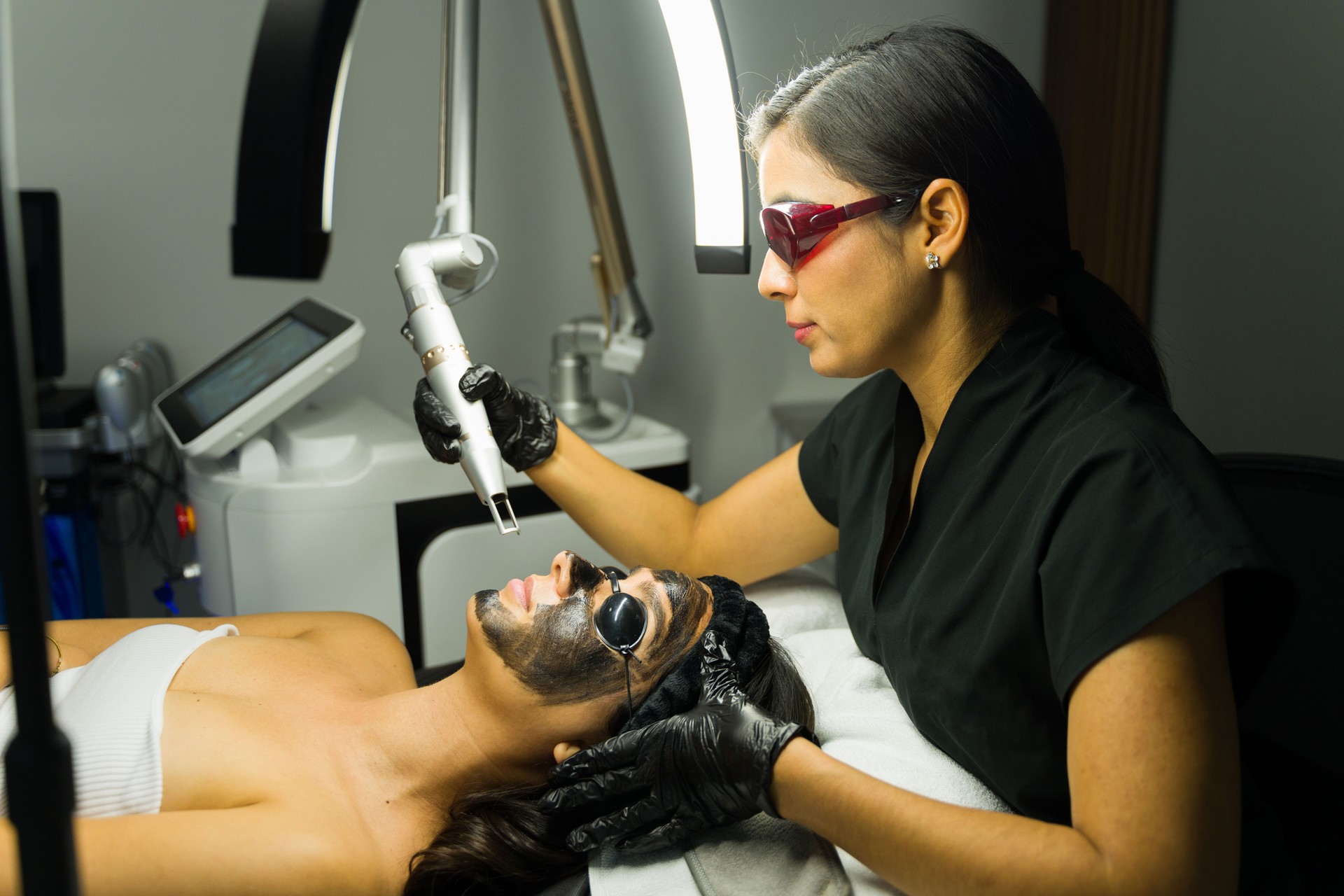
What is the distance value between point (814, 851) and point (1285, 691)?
2.01 feet

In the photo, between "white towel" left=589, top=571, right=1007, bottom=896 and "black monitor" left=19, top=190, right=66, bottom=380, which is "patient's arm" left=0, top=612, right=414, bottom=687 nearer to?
"white towel" left=589, top=571, right=1007, bottom=896

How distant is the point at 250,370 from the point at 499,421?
467 mm

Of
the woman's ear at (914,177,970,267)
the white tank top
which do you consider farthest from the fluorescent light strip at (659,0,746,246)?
the white tank top

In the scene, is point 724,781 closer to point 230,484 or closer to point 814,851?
point 814,851

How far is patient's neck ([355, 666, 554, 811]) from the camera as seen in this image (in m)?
1.09

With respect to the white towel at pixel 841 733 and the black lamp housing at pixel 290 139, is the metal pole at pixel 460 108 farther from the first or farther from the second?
the white towel at pixel 841 733

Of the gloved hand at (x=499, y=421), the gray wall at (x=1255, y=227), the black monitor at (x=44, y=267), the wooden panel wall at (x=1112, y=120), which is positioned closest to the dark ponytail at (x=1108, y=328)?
the gloved hand at (x=499, y=421)

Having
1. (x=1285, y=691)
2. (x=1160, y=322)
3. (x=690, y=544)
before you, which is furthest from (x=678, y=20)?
(x=1160, y=322)

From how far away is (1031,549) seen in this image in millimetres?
912

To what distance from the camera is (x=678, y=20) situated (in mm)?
1120

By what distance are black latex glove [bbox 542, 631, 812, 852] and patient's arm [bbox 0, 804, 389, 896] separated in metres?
0.22

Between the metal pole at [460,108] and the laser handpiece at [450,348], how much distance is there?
72 millimetres

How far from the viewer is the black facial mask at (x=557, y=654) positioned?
1073mm

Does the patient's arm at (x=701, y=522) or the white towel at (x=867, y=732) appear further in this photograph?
the patient's arm at (x=701, y=522)
